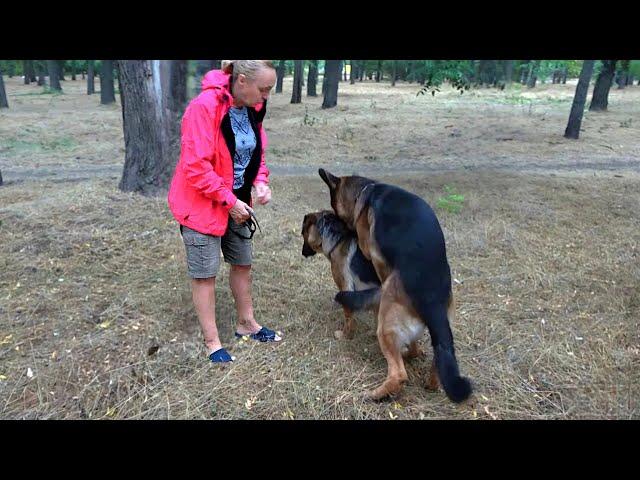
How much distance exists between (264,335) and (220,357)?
45cm

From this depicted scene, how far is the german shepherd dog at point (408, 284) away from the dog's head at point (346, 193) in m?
0.39

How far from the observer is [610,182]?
830 cm

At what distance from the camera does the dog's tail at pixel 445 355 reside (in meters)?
2.65

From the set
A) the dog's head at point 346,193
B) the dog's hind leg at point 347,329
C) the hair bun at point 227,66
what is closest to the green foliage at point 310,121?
the dog's head at point 346,193

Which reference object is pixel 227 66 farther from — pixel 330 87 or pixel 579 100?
pixel 330 87

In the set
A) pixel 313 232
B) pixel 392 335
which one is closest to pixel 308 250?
pixel 313 232

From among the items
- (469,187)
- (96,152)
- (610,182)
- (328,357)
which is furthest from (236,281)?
(96,152)

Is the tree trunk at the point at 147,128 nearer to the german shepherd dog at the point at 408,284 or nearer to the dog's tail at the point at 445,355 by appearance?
the german shepherd dog at the point at 408,284

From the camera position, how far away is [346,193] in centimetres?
388

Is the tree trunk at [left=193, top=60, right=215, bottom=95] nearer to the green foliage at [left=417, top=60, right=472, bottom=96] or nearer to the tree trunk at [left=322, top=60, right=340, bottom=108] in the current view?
the green foliage at [left=417, top=60, right=472, bottom=96]

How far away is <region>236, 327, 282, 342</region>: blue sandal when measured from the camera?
3.79 m
